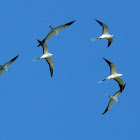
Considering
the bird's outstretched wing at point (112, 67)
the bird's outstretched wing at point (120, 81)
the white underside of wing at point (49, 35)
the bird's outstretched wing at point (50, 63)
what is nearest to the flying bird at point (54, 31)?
the white underside of wing at point (49, 35)

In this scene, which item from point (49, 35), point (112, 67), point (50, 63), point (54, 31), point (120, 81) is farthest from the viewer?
point (50, 63)

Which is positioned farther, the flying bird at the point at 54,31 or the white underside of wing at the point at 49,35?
Answer: the white underside of wing at the point at 49,35

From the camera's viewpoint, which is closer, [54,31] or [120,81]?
[120,81]

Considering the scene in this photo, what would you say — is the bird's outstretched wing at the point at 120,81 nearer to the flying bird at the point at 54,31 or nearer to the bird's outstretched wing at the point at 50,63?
the bird's outstretched wing at the point at 50,63

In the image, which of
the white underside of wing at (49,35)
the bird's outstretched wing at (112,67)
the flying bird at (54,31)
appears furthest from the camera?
the white underside of wing at (49,35)

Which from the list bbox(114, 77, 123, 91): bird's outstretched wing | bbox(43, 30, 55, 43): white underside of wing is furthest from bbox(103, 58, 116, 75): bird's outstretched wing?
bbox(43, 30, 55, 43): white underside of wing

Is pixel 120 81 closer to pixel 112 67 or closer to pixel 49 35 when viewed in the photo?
pixel 112 67

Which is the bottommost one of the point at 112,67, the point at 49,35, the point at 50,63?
the point at 112,67

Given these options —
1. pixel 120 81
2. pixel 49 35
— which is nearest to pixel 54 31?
pixel 49 35

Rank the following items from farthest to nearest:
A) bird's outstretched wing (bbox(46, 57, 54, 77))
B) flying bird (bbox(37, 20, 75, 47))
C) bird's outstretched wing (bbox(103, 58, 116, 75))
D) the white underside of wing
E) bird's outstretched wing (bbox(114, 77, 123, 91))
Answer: bird's outstretched wing (bbox(46, 57, 54, 77))
the white underside of wing
flying bird (bbox(37, 20, 75, 47))
bird's outstretched wing (bbox(114, 77, 123, 91))
bird's outstretched wing (bbox(103, 58, 116, 75))

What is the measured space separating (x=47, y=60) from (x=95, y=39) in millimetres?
3322

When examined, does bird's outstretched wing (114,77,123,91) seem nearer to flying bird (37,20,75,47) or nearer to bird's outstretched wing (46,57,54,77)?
bird's outstretched wing (46,57,54,77)

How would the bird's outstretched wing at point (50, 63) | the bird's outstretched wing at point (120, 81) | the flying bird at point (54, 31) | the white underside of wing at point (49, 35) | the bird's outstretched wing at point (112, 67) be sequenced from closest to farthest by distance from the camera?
the bird's outstretched wing at point (112, 67), the bird's outstretched wing at point (120, 81), the flying bird at point (54, 31), the white underside of wing at point (49, 35), the bird's outstretched wing at point (50, 63)

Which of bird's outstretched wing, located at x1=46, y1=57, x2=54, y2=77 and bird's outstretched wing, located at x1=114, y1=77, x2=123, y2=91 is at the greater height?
bird's outstretched wing, located at x1=46, y1=57, x2=54, y2=77
